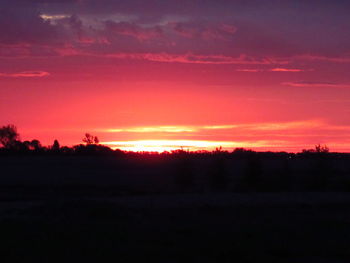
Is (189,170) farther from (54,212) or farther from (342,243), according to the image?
(342,243)

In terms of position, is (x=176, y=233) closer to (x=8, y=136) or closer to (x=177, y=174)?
(x=177, y=174)

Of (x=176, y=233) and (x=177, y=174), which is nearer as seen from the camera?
(x=176, y=233)

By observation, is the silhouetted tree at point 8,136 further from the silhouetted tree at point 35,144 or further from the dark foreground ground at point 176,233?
the dark foreground ground at point 176,233

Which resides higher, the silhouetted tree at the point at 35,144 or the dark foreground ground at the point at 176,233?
the silhouetted tree at the point at 35,144

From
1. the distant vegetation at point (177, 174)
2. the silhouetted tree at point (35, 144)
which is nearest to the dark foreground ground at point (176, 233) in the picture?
the distant vegetation at point (177, 174)

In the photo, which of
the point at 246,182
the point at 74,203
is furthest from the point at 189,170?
the point at 74,203

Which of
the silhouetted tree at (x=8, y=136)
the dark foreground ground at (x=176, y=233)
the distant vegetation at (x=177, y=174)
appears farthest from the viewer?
the silhouetted tree at (x=8, y=136)

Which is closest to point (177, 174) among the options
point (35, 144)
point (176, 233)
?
point (176, 233)

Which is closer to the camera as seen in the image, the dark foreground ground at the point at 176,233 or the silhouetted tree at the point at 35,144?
the dark foreground ground at the point at 176,233

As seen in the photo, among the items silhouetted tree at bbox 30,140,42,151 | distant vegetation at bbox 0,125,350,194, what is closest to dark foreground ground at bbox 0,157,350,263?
distant vegetation at bbox 0,125,350,194

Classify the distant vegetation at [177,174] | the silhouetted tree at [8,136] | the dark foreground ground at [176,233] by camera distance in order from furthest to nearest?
the silhouetted tree at [8,136] → the distant vegetation at [177,174] → the dark foreground ground at [176,233]

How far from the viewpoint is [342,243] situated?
Result: 1889 centimetres

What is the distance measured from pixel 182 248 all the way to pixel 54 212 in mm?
9918

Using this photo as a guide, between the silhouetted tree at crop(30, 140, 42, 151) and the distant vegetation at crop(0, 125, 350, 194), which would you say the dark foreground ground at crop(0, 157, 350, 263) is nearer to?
the distant vegetation at crop(0, 125, 350, 194)
